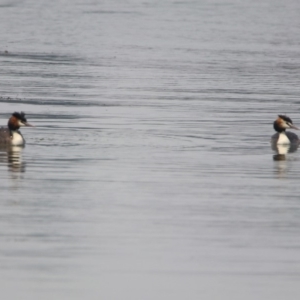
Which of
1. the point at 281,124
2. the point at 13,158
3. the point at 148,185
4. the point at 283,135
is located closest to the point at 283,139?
the point at 283,135

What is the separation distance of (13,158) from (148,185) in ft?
Answer: 11.3

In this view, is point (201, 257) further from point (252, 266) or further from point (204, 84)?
point (204, 84)

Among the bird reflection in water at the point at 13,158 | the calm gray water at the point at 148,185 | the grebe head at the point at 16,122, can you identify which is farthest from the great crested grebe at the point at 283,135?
the bird reflection in water at the point at 13,158

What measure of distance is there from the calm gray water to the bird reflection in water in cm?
4

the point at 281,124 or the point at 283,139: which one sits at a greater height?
the point at 281,124

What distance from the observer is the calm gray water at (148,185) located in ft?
37.4

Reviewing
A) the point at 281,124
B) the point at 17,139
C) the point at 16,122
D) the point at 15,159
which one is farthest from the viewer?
the point at 281,124

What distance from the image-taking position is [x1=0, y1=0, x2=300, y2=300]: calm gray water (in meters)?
11.4

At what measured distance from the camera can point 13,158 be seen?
19.6 metres

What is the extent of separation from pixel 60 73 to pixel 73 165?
21902 mm

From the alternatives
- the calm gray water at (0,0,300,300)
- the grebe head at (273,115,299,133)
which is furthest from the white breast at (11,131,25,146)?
the grebe head at (273,115,299,133)

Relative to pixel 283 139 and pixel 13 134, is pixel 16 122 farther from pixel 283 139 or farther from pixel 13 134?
pixel 283 139

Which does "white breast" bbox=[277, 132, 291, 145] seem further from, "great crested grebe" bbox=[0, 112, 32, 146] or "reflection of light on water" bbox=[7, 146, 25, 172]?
"reflection of light on water" bbox=[7, 146, 25, 172]

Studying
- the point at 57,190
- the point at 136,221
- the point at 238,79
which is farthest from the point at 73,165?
the point at 238,79
